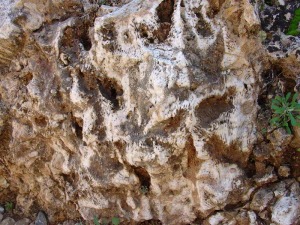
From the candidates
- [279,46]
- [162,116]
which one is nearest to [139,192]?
[162,116]

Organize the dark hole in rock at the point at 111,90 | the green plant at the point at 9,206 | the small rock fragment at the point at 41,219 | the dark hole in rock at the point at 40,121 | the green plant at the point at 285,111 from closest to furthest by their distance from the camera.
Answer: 1. the green plant at the point at 285,111
2. the dark hole in rock at the point at 111,90
3. the dark hole in rock at the point at 40,121
4. the small rock fragment at the point at 41,219
5. the green plant at the point at 9,206

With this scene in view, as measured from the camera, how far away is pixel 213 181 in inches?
101

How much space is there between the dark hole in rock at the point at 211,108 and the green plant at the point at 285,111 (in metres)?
0.28

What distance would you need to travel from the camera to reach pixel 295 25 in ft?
8.09

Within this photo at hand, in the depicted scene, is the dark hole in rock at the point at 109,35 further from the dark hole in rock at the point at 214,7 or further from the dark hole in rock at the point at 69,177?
the dark hole in rock at the point at 69,177

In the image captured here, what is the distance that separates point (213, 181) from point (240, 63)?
0.82 m

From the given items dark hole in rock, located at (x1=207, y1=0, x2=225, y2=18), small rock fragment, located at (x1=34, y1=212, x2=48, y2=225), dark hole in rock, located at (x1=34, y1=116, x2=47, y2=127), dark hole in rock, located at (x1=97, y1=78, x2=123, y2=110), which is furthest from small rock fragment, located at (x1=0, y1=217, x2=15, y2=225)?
dark hole in rock, located at (x1=207, y1=0, x2=225, y2=18)

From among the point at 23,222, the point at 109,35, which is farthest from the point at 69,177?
the point at 109,35

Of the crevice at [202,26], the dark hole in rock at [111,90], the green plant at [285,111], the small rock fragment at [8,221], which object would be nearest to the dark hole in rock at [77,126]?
the dark hole in rock at [111,90]

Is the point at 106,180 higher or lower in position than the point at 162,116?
lower

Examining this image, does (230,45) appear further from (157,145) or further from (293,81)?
(157,145)

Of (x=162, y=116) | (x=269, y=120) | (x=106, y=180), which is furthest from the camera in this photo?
(x=106, y=180)

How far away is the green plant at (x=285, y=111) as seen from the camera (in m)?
2.32

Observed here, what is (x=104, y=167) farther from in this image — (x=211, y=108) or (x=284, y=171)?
(x=284, y=171)
